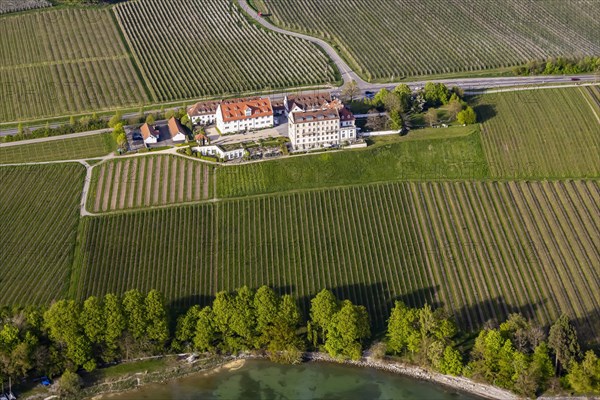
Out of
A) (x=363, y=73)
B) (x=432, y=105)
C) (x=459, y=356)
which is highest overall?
(x=363, y=73)

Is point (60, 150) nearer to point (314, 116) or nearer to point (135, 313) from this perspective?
point (314, 116)

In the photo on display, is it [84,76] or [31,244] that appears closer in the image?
[31,244]

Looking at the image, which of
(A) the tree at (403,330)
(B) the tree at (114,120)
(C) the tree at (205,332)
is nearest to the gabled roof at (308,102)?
(B) the tree at (114,120)

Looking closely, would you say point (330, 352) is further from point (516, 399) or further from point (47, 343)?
point (47, 343)

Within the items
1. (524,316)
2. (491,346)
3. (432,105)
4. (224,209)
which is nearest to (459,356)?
(491,346)

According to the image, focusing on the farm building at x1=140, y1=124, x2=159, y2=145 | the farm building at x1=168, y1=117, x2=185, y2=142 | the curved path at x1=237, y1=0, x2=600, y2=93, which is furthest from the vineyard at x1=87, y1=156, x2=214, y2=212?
the curved path at x1=237, y1=0, x2=600, y2=93

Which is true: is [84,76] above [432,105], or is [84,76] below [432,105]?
above
